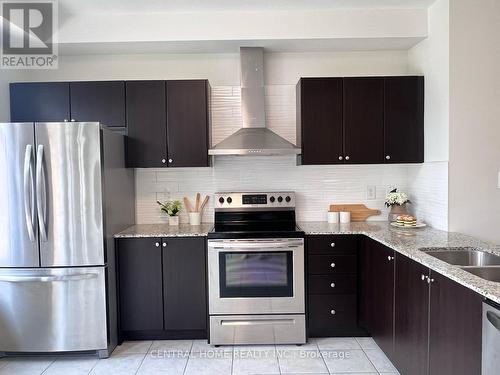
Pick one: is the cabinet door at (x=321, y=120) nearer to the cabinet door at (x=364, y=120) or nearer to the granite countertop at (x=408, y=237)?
the cabinet door at (x=364, y=120)

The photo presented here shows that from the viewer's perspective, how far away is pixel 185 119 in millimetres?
3061

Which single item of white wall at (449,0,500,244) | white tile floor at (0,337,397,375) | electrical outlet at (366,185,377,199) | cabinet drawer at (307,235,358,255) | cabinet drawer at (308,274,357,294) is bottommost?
white tile floor at (0,337,397,375)

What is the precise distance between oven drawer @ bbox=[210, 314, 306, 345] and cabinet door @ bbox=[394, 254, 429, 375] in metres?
0.78

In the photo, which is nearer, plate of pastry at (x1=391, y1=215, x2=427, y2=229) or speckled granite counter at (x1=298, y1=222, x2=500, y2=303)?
speckled granite counter at (x1=298, y1=222, x2=500, y2=303)

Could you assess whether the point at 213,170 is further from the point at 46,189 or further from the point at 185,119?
the point at 46,189

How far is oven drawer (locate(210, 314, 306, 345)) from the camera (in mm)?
2814

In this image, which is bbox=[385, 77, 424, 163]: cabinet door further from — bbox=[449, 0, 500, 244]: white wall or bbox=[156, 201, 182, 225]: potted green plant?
bbox=[156, 201, 182, 225]: potted green plant

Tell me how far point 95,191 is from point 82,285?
2.32 feet

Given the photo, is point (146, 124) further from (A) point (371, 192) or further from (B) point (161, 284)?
(A) point (371, 192)

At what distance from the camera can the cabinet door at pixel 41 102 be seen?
120 inches

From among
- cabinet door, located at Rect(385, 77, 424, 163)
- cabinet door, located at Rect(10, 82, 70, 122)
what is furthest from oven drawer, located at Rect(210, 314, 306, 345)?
cabinet door, located at Rect(10, 82, 70, 122)

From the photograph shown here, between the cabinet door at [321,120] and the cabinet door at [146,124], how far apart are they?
→ 1.22 metres

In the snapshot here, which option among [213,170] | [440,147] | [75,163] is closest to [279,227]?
[213,170]

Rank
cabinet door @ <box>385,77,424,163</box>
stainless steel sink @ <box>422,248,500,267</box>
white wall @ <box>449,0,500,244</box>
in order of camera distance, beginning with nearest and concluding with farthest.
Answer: stainless steel sink @ <box>422,248,500,267</box> → white wall @ <box>449,0,500,244</box> → cabinet door @ <box>385,77,424,163</box>
